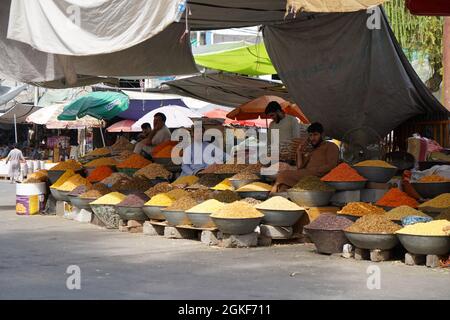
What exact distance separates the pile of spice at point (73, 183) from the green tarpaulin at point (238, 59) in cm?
411

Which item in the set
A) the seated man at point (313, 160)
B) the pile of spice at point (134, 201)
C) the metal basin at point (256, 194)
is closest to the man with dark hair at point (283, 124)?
the seated man at point (313, 160)

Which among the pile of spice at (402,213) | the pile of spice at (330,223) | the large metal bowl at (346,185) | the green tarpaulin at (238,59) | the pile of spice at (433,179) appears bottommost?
the pile of spice at (330,223)

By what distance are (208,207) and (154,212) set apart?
3.47ft

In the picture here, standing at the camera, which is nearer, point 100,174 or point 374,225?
point 374,225

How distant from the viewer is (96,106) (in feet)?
71.8

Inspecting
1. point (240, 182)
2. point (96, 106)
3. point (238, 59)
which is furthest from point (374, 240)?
point (96, 106)

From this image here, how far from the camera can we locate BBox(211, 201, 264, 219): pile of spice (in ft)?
26.4

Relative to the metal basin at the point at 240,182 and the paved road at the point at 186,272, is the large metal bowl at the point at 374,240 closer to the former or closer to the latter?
the paved road at the point at 186,272

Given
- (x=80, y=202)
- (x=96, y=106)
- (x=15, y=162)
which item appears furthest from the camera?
(x=15, y=162)

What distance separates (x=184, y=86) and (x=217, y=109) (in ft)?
24.9

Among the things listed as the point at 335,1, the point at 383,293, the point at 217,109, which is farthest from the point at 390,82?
the point at 217,109

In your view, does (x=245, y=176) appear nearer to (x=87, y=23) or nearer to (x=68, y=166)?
(x=87, y=23)

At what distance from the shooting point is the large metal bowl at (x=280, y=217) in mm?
8320

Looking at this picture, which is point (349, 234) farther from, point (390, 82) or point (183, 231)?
point (390, 82)
